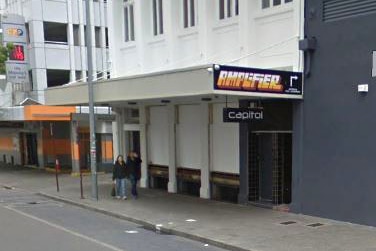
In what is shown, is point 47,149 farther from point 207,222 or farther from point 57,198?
point 207,222

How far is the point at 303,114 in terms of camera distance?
481 inches

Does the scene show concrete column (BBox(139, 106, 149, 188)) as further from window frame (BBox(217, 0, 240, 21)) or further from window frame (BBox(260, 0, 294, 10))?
window frame (BBox(260, 0, 294, 10))

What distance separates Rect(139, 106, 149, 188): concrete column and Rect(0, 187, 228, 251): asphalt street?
3942 millimetres

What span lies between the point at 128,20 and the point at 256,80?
914cm

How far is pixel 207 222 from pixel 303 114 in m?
3.60

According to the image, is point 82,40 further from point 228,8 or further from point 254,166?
point 254,166

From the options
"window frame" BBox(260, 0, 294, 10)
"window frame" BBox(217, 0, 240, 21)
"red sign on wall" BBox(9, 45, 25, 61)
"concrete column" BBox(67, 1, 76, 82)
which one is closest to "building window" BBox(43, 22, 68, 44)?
"concrete column" BBox(67, 1, 76, 82)

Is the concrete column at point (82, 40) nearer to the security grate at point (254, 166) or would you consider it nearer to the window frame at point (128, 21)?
the window frame at point (128, 21)

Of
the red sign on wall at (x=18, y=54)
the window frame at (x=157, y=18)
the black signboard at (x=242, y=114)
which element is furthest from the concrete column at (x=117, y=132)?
the red sign on wall at (x=18, y=54)

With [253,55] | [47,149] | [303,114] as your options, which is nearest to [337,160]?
[303,114]

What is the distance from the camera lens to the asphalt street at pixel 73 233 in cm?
967

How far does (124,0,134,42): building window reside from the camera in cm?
1881

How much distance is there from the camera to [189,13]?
1582 centimetres

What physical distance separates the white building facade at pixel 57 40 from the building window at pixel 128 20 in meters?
A: 11.4
